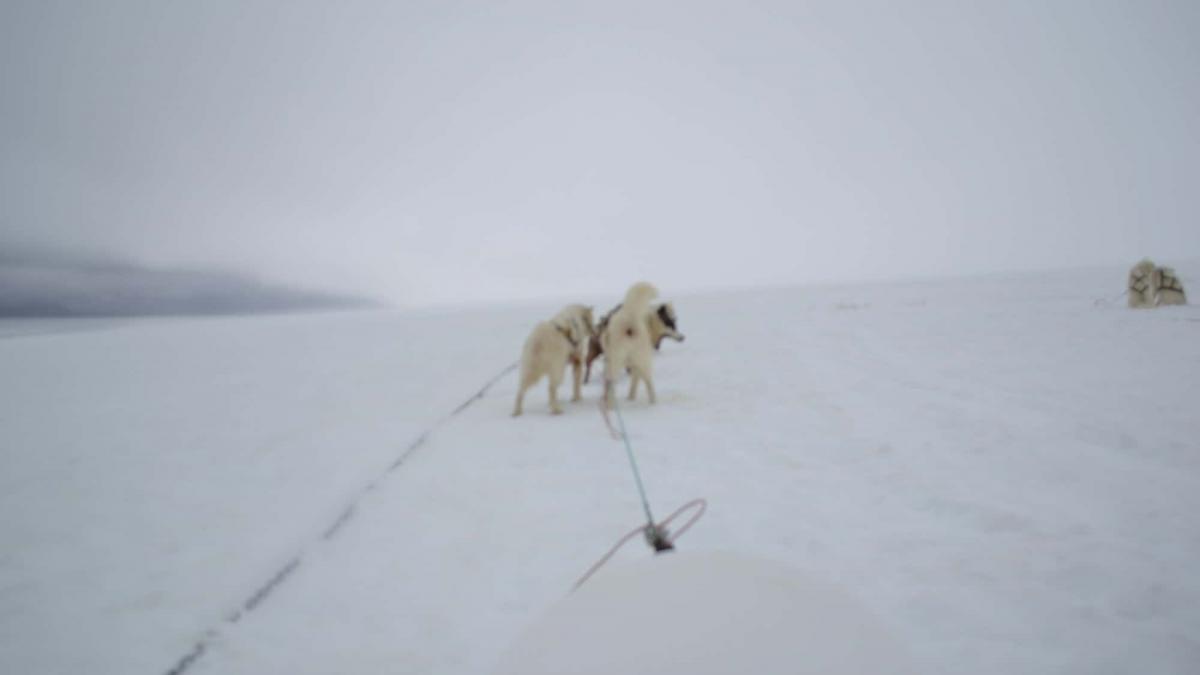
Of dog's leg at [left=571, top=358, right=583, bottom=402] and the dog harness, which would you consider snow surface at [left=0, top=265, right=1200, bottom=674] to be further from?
the dog harness

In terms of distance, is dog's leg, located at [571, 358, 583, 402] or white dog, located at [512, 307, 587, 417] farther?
dog's leg, located at [571, 358, 583, 402]

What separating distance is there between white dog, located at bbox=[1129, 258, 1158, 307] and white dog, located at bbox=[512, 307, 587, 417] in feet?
43.1

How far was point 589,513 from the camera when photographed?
2.71 meters

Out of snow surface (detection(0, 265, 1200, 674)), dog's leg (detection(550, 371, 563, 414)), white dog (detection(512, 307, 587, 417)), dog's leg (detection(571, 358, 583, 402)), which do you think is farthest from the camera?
dog's leg (detection(571, 358, 583, 402))

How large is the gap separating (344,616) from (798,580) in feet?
5.99

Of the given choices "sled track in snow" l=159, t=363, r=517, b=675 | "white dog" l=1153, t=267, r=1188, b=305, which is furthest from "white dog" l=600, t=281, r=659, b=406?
"white dog" l=1153, t=267, r=1188, b=305

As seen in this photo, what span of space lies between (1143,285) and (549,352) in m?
13.6

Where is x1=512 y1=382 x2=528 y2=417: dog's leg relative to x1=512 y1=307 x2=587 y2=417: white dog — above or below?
below

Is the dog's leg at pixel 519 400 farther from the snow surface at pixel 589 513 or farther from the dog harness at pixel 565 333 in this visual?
the dog harness at pixel 565 333

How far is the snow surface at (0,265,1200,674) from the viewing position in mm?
1791

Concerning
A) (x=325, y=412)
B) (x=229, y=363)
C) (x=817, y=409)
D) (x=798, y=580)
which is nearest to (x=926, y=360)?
(x=817, y=409)

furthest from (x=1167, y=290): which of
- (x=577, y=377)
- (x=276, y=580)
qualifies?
(x=276, y=580)

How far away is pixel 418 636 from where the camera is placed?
1853 millimetres

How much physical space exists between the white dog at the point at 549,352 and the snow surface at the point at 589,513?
40 cm
